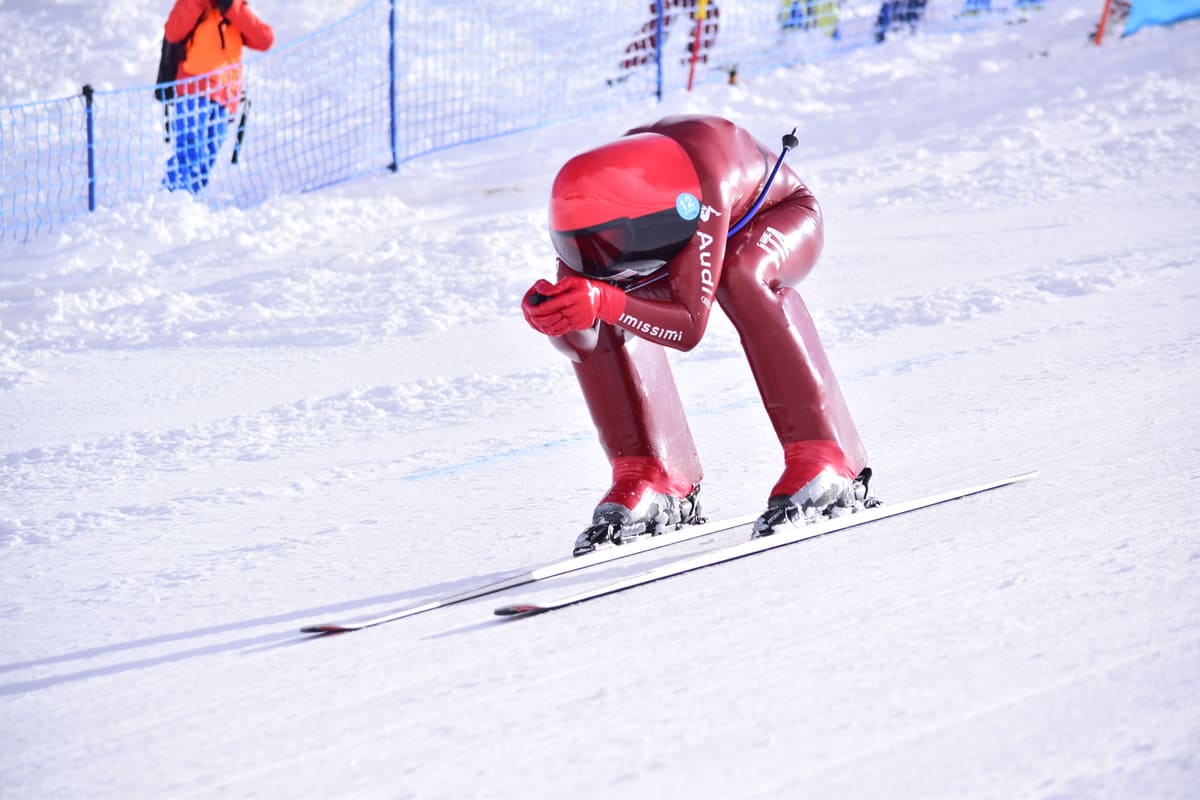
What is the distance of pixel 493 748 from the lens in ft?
7.50

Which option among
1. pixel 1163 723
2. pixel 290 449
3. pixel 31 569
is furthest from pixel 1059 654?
pixel 290 449

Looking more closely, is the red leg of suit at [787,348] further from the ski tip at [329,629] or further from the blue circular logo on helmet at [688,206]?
the ski tip at [329,629]

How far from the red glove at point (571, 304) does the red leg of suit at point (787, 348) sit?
43cm

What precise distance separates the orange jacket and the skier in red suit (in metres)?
6.43

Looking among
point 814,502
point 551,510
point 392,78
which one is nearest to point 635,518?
point 814,502

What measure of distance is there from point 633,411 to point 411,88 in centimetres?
976

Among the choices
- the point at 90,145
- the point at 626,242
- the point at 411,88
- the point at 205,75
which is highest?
the point at 411,88

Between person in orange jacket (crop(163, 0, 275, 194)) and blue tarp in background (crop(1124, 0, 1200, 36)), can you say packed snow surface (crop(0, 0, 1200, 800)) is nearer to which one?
person in orange jacket (crop(163, 0, 275, 194))

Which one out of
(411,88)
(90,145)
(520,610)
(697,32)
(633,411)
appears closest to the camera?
(520,610)

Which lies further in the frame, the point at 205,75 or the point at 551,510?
the point at 205,75

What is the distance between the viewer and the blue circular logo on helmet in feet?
11.0

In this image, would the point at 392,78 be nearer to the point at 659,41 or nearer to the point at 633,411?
the point at 659,41

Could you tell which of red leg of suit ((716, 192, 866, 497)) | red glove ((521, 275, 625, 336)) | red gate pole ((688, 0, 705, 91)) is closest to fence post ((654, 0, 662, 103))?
red gate pole ((688, 0, 705, 91))

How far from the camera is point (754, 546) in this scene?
340 cm
